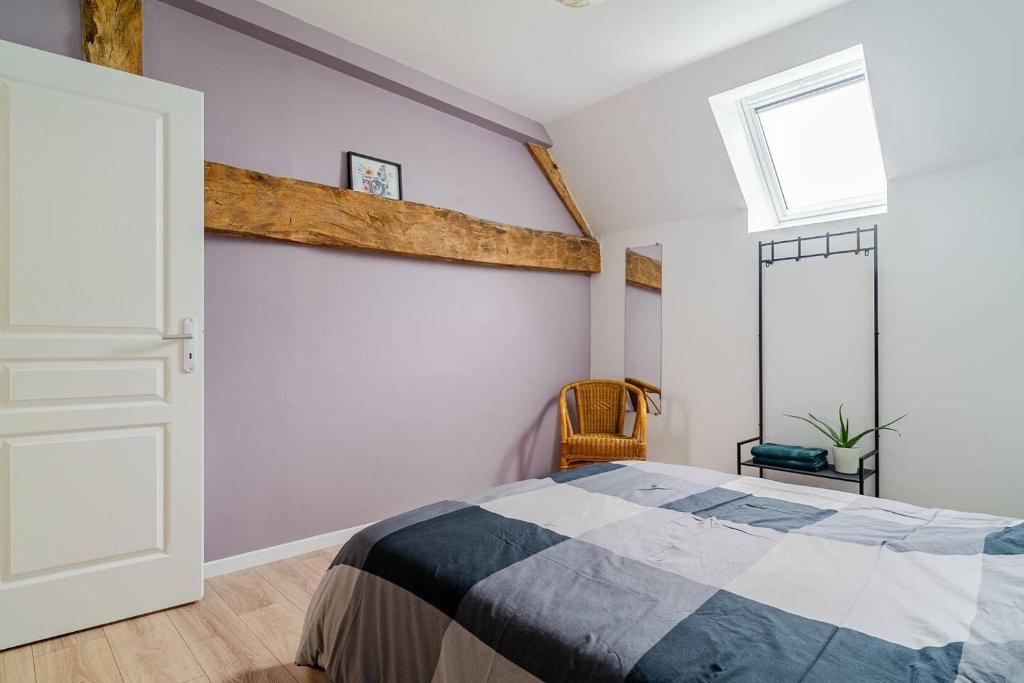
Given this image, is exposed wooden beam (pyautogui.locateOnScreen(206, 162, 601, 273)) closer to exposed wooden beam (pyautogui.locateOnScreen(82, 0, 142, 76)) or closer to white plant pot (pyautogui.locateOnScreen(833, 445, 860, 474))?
exposed wooden beam (pyautogui.locateOnScreen(82, 0, 142, 76))

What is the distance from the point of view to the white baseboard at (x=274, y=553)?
255cm

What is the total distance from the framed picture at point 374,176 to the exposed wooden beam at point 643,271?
71.6 inches

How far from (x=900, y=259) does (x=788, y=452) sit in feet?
3.79

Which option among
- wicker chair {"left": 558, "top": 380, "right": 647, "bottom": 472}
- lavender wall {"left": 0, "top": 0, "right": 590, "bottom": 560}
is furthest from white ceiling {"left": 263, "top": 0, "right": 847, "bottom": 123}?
wicker chair {"left": 558, "top": 380, "right": 647, "bottom": 472}

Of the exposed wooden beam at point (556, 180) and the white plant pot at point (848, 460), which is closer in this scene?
→ the white plant pot at point (848, 460)

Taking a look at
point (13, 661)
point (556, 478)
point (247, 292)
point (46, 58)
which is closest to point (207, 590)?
point (13, 661)

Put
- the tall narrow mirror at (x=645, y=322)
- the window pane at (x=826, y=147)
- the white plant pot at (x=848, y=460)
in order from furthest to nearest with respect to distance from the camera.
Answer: the tall narrow mirror at (x=645, y=322)
the window pane at (x=826, y=147)
the white plant pot at (x=848, y=460)

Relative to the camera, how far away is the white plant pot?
287cm

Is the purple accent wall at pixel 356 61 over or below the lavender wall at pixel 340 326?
over

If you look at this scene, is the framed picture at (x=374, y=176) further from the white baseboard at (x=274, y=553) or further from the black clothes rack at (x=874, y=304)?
the black clothes rack at (x=874, y=304)

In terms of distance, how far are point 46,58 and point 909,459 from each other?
13.5ft

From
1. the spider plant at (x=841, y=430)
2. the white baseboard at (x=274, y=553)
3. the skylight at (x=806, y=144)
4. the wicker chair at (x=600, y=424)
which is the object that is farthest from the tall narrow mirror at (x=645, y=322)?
the white baseboard at (x=274, y=553)

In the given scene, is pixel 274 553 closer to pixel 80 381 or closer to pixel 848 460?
pixel 80 381

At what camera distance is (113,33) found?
2.25m
